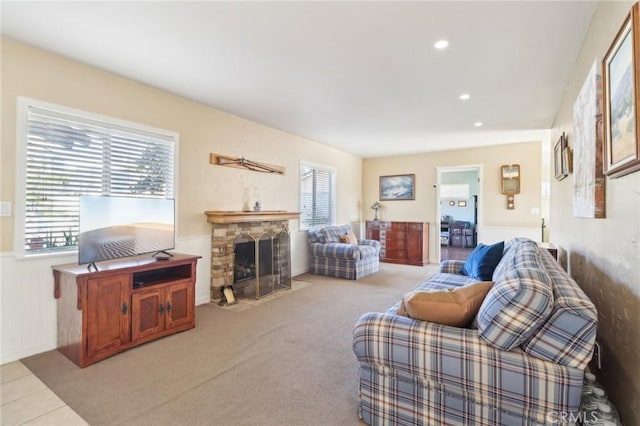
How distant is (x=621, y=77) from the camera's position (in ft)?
4.58

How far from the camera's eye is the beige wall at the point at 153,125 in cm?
239

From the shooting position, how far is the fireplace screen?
4211 mm

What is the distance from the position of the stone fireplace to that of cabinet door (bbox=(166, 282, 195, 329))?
33.5 inches

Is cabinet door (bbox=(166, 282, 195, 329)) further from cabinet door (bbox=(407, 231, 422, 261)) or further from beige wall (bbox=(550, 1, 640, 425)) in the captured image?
cabinet door (bbox=(407, 231, 422, 261))

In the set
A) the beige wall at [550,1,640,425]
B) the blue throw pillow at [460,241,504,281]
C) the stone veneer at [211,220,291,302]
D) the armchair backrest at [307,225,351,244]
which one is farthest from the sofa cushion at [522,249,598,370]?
the armchair backrest at [307,225,351,244]

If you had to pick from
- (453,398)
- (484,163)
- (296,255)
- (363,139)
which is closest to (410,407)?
(453,398)

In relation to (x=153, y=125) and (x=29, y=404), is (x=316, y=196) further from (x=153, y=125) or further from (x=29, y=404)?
(x=29, y=404)

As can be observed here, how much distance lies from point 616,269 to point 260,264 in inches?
153

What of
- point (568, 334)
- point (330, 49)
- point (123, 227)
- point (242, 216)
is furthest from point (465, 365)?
point (242, 216)

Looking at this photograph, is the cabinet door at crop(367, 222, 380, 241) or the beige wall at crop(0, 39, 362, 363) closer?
the beige wall at crop(0, 39, 362, 363)

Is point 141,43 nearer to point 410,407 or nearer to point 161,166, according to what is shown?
point 161,166

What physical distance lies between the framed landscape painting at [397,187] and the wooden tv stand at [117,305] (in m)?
5.44

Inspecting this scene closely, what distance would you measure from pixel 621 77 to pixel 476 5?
0.98m

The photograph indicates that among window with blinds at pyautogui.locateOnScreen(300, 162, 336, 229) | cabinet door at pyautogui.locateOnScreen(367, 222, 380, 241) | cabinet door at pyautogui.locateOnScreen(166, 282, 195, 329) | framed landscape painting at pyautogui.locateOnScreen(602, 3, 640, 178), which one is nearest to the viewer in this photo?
framed landscape painting at pyautogui.locateOnScreen(602, 3, 640, 178)
